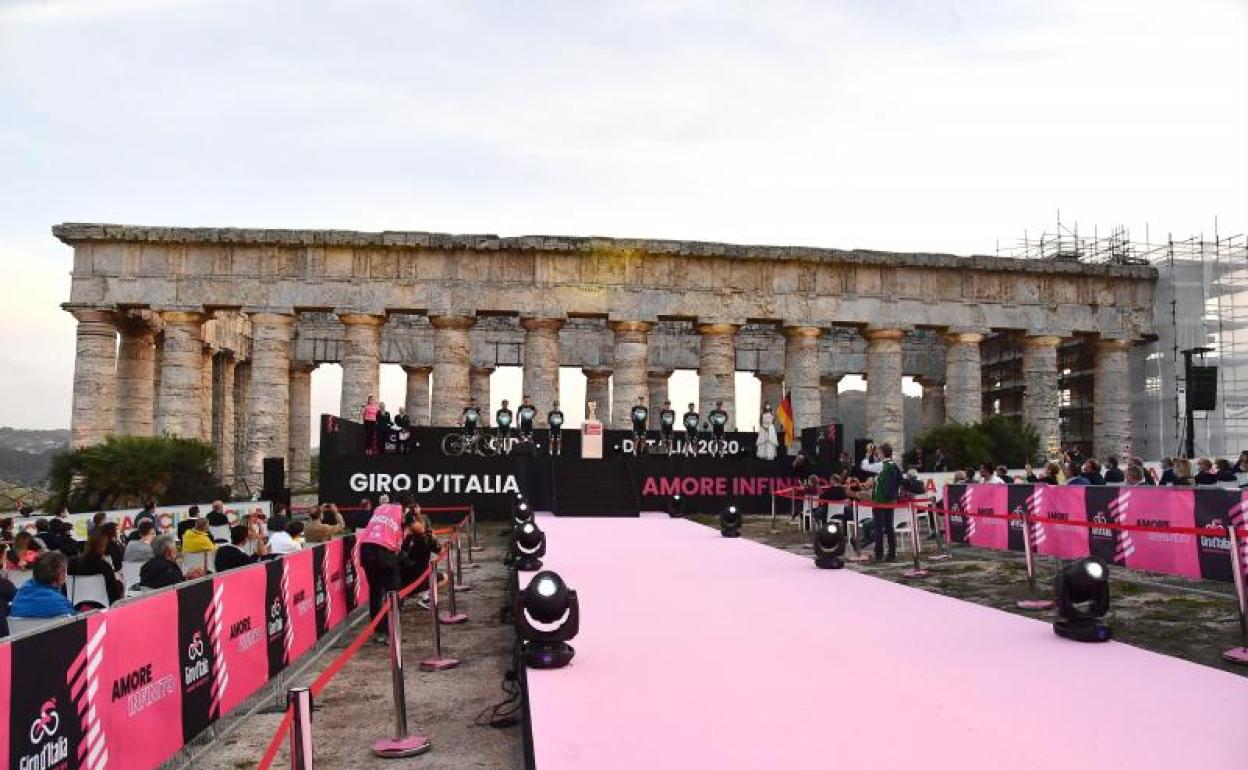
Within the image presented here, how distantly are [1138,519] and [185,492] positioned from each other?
25.7 metres

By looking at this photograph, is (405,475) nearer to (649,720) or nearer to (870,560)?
(870,560)

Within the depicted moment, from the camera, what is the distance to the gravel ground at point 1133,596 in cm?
941

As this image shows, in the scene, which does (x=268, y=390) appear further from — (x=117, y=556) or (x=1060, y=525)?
(x=1060, y=525)

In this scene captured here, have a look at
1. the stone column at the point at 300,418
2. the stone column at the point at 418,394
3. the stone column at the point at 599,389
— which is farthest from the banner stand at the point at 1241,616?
the stone column at the point at 300,418

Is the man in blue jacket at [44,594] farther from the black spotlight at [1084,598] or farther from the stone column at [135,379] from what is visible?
the stone column at [135,379]

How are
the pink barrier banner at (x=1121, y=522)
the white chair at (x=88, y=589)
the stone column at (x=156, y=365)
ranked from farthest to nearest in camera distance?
the stone column at (x=156, y=365), the pink barrier banner at (x=1121, y=522), the white chair at (x=88, y=589)

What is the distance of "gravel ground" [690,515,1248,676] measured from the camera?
30.9 ft

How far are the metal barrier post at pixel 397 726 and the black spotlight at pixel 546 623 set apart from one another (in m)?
1.06

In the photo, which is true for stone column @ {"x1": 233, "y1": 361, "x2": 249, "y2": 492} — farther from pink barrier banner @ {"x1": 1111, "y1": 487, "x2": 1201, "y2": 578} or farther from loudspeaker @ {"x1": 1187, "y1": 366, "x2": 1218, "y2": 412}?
pink barrier banner @ {"x1": 1111, "y1": 487, "x2": 1201, "y2": 578}

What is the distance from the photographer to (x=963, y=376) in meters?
38.5

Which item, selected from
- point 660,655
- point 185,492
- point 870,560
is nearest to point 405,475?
point 185,492

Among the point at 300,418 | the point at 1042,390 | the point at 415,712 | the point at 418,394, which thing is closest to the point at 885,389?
the point at 1042,390

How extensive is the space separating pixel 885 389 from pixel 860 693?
3203cm

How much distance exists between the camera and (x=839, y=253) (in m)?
37.3
